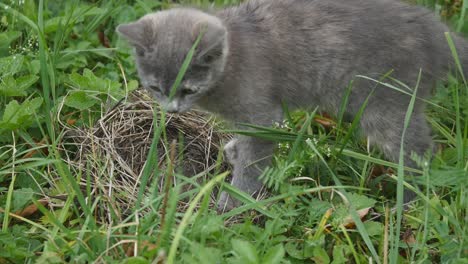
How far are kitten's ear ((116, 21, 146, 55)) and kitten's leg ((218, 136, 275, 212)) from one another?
0.85 metres

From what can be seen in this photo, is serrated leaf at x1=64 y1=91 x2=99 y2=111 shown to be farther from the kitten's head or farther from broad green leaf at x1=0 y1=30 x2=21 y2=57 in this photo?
the kitten's head

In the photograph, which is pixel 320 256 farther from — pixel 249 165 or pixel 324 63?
pixel 324 63

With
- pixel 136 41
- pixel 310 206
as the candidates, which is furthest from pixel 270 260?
pixel 136 41

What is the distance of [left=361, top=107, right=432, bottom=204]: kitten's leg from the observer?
3.85 metres

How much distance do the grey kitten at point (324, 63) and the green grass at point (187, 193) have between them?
0.16 metres

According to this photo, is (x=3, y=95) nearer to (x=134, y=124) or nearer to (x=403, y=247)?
(x=134, y=124)

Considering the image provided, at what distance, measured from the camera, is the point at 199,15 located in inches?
142

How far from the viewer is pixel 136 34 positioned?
3.35 m

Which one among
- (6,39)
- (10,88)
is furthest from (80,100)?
(6,39)

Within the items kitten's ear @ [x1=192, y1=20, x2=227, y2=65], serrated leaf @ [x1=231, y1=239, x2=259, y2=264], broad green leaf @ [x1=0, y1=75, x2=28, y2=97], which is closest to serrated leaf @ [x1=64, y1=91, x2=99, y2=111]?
broad green leaf @ [x1=0, y1=75, x2=28, y2=97]

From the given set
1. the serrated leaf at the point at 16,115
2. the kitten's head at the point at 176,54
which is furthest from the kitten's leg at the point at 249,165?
the serrated leaf at the point at 16,115

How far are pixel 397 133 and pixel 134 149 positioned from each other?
1.49 meters

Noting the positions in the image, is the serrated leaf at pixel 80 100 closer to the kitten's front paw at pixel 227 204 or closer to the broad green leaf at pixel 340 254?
the kitten's front paw at pixel 227 204

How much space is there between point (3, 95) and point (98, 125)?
0.56 meters
